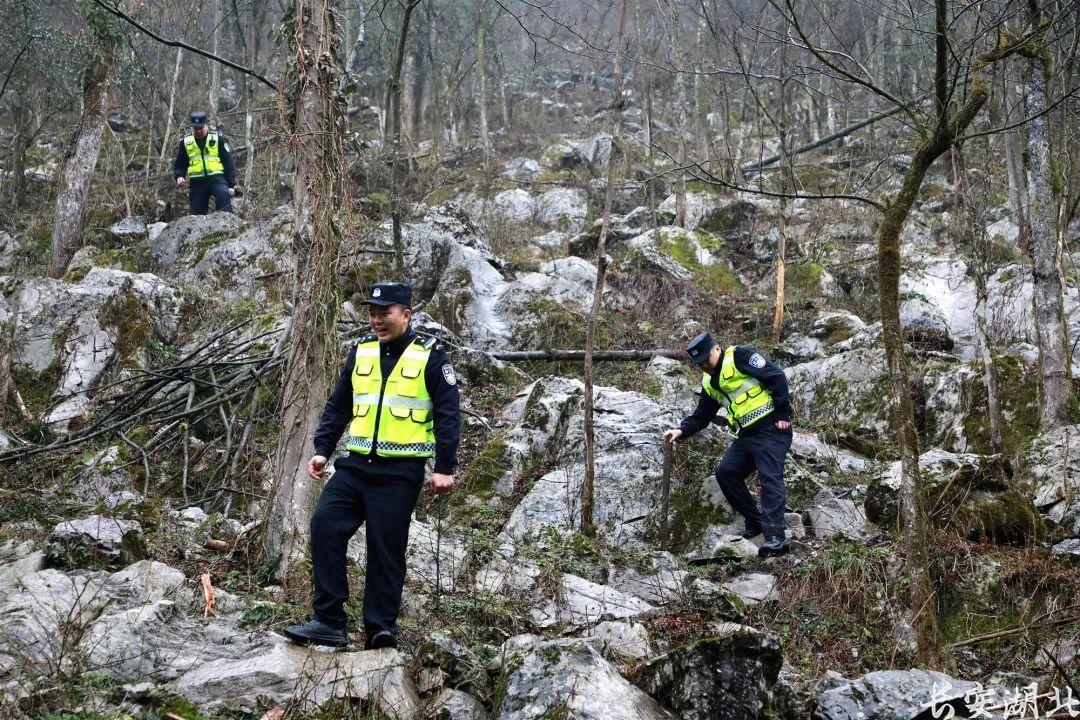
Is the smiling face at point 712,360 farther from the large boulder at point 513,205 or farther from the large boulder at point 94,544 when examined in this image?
the large boulder at point 513,205

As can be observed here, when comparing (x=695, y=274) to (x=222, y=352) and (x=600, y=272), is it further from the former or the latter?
(x=222, y=352)

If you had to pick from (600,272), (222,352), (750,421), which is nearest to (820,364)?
(750,421)

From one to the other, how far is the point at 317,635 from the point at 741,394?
13.8 ft

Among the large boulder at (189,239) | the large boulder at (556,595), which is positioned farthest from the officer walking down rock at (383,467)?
the large boulder at (189,239)

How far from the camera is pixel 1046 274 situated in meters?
7.00

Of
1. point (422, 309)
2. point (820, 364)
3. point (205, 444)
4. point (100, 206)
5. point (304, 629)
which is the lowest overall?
point (304, 629)

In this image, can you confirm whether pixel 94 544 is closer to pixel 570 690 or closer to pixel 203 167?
pixel 570 690

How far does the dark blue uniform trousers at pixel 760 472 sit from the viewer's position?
6398 mm

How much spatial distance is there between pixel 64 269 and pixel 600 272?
8.32 metres

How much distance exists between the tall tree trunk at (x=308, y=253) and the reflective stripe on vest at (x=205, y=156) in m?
6.95

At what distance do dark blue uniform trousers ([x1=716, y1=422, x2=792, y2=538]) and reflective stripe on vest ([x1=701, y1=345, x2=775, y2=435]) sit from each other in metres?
0.14

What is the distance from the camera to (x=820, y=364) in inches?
370

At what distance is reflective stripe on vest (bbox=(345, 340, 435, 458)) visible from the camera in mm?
3994

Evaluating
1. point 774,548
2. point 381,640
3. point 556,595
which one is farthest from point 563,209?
point 381,640
